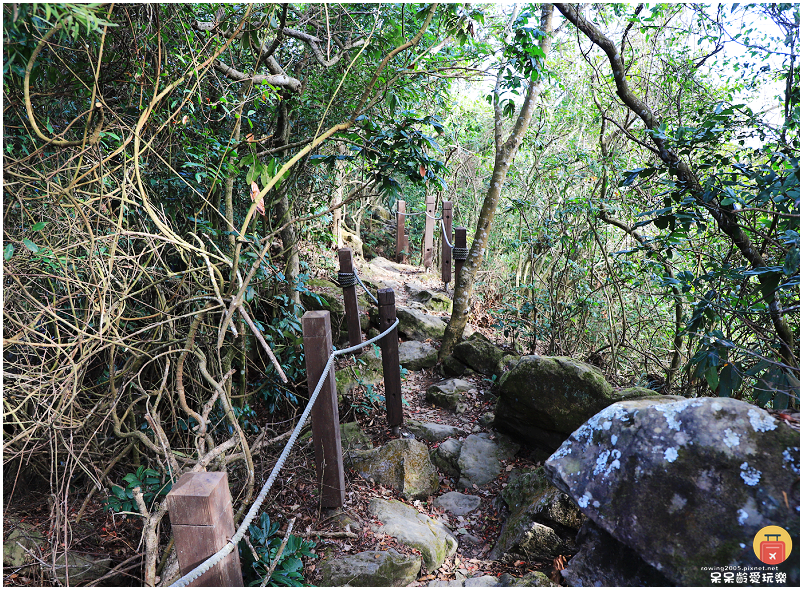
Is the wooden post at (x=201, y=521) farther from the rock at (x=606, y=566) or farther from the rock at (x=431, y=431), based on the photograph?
the rock at (x=431, y=431)

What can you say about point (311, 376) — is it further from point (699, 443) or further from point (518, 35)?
point (518, 35)

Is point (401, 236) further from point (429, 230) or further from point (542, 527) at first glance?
point (542, 527)

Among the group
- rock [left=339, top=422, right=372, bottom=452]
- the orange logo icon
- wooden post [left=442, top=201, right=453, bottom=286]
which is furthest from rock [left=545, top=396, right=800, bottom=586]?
wooden post [left=442, top=201, right=453, bottom=286]

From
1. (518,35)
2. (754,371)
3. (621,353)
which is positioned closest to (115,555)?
(754,371)

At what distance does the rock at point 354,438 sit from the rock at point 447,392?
1268 millimetres

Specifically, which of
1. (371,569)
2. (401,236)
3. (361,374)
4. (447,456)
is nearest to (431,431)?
(447,456)

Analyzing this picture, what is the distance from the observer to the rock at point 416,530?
3.03m

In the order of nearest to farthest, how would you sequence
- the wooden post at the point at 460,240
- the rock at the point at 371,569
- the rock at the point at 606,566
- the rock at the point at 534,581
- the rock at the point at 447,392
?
the rock at the point at 606,566 → the rock at the point at 534,581 → the rock at the point at 371,569 → the rock at the point at 447,392 → the wooden post at the point at 460,240

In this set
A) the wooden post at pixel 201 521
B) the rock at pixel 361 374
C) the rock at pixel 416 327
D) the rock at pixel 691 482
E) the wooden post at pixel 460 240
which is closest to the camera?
the wooden post at pixel 201 521

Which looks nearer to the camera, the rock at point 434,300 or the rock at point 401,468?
the rock at point 401,468

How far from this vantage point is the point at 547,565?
2.82 meters

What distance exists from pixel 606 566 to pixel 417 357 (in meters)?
4.09

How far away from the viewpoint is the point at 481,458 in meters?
4.21

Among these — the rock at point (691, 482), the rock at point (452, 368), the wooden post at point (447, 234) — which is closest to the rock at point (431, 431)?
the rock at point (452, 368)
